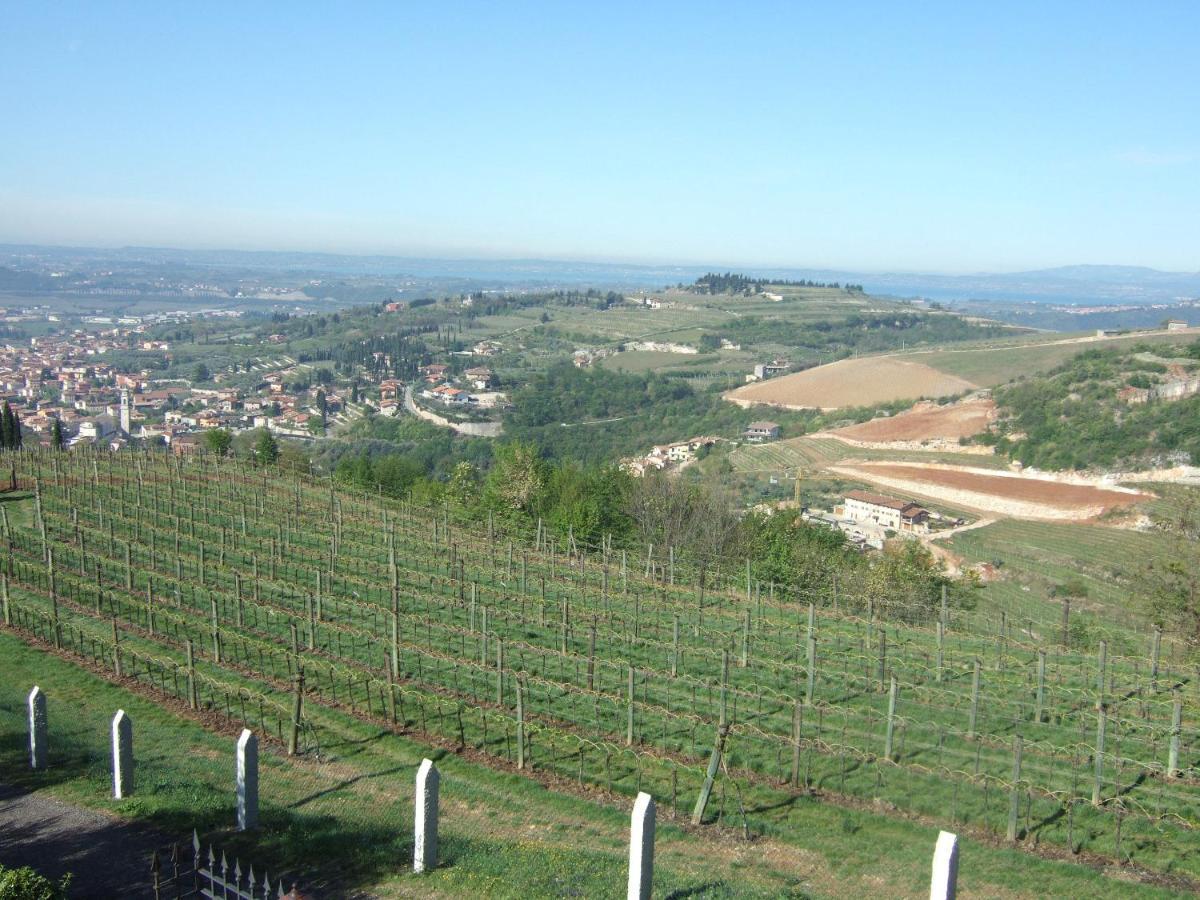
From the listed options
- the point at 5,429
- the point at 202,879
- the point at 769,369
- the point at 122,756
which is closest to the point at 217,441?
the point at 5,429

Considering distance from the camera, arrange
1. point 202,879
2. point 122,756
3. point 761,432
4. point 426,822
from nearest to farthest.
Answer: point 202,879 → point 426,822 → point 122,756 → point 761,432

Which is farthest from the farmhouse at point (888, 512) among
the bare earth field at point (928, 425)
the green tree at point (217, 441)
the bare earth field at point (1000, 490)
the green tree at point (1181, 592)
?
the green tree at point (217, 441)

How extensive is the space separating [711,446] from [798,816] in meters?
57.9

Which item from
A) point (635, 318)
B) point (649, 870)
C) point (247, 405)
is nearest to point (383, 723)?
point (649, 870)

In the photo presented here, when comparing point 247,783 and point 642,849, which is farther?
point 247,783

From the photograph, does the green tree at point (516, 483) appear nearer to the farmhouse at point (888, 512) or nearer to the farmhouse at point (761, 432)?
the farmhouse at point (888, 512)

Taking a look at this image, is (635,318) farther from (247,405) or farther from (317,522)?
(317,522)

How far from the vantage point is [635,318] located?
14212 centimetres

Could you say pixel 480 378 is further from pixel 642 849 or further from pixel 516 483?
pixel 642 849

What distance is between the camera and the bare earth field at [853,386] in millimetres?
76875

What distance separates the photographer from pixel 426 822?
274 inches

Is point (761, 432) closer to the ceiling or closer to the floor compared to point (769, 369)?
closer to the floor

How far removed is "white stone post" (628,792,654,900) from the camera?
636 cm

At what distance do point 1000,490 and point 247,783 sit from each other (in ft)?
138
